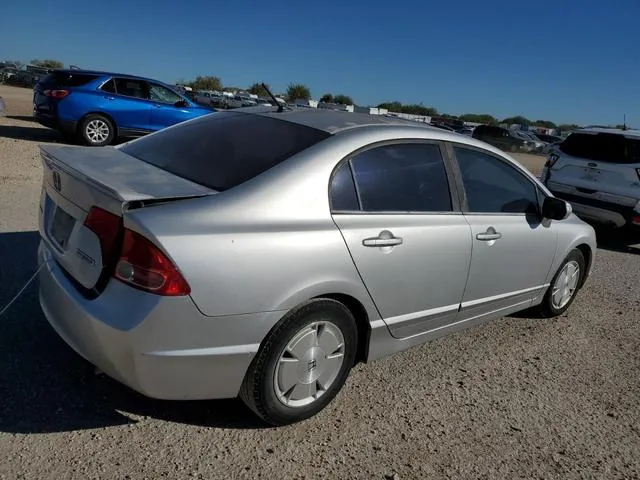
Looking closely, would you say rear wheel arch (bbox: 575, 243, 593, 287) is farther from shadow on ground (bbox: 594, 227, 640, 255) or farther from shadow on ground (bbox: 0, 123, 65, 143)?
shadow on ground (bbox: 0, 123, 65, 143)

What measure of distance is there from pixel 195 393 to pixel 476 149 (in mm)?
2458

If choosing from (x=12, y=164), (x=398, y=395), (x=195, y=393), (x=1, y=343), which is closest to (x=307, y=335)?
(x=195, y=393)

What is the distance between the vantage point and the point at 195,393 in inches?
100

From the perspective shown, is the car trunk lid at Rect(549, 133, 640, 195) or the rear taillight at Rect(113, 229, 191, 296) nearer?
the rear taillight at Rect(113, 229, 191, 296)

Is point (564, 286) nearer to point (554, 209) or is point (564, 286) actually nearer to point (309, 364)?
point (554, 209)

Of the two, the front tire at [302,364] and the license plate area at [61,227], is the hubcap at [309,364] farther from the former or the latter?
the license plate area at [61,227]

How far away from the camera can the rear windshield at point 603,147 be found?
8.04 m

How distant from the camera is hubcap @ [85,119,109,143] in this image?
11.6 metres

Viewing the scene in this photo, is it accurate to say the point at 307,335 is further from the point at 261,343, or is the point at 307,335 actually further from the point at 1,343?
the point at 1,343

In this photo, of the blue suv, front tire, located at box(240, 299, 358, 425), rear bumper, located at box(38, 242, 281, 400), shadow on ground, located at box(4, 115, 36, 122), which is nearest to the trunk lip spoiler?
rear bumper, located at box(38, 242, 281, 400)

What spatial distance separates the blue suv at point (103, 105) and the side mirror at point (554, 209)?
28.2ft

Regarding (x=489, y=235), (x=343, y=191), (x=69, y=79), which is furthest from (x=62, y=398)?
(x=69, y=79)

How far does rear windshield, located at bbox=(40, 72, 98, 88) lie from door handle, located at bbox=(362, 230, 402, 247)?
34.7 feet

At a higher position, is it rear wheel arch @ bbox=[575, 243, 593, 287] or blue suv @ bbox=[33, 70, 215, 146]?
blue suv @ bbox=[33, 70, 215, 146]
